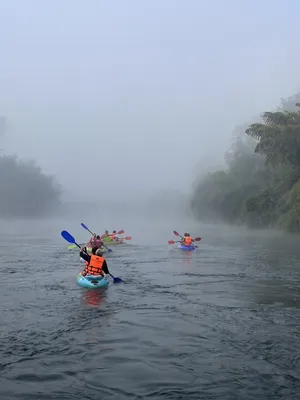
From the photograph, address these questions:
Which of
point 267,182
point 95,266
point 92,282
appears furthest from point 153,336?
point 267,182

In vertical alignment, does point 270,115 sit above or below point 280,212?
above

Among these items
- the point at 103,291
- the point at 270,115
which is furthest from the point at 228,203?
the point at 103,291

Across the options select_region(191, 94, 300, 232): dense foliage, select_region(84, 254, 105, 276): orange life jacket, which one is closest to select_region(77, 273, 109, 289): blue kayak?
select_region(84, 254, 105, 276): orange life jacket

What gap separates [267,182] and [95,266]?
38342mm

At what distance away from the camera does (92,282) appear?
14938 millimetres

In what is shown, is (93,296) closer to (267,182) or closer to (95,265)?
(95,265)

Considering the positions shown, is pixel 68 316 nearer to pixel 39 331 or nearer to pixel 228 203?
pixel 39 331

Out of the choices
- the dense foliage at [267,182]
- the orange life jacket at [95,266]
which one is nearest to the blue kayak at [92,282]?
the orange life jacket at [95,266]

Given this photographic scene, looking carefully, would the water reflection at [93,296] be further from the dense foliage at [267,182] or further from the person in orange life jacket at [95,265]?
the dense foliage at [267,182]

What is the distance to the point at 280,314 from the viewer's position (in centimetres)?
1185

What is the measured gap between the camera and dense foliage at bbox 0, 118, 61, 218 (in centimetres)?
9931

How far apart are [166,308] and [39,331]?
3.66m

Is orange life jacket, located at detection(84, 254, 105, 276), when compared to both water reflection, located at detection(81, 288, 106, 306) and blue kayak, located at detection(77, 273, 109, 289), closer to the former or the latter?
blue kayak, located at detection(77, 273, 109, 289)

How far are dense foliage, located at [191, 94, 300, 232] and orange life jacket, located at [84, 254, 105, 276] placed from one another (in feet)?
79.5
